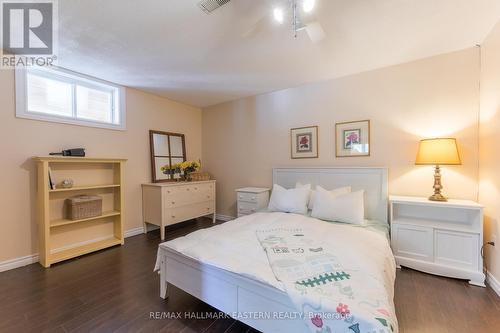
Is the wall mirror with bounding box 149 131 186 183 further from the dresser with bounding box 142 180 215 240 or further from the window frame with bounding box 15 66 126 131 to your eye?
the window frame with bounding box 15 66 126 131

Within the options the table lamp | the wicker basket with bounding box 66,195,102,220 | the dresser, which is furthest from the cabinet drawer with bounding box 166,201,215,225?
the table lamp

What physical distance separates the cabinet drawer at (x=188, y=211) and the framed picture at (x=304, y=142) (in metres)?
1.91

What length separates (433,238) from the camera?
2363 millimetres

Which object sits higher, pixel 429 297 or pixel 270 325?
pixel 270 325

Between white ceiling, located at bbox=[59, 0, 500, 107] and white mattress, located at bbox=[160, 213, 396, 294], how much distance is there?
1.79 meters

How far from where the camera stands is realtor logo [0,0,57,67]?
1.82 m

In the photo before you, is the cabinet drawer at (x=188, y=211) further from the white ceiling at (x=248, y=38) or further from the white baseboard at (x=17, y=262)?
the white ceiling at (x=248, y=38)

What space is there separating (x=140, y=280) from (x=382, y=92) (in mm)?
3720

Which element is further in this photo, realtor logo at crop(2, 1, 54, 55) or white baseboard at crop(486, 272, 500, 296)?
white baseboard at crop(486, 272, 500, 296)

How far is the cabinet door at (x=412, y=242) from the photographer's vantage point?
2389 mm

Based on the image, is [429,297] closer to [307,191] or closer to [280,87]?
[307,191]

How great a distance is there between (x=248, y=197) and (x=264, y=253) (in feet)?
6.55

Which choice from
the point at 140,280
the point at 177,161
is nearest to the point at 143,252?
the point at 140,280

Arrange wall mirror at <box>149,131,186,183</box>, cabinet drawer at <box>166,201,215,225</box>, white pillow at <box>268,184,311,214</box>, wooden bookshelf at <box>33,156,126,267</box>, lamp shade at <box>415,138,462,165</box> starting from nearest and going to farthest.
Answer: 1. lamp shade at <box>415,138,462,165</box>
2. wooden bookshelf at <box>33,156,126,267</box>
3. white pillow at <box>268,184,311,214</box>
4. cabinet drawer at <box>166,201,215,225</box>
5. wall mirror at <box>149,131,186,183</box>
